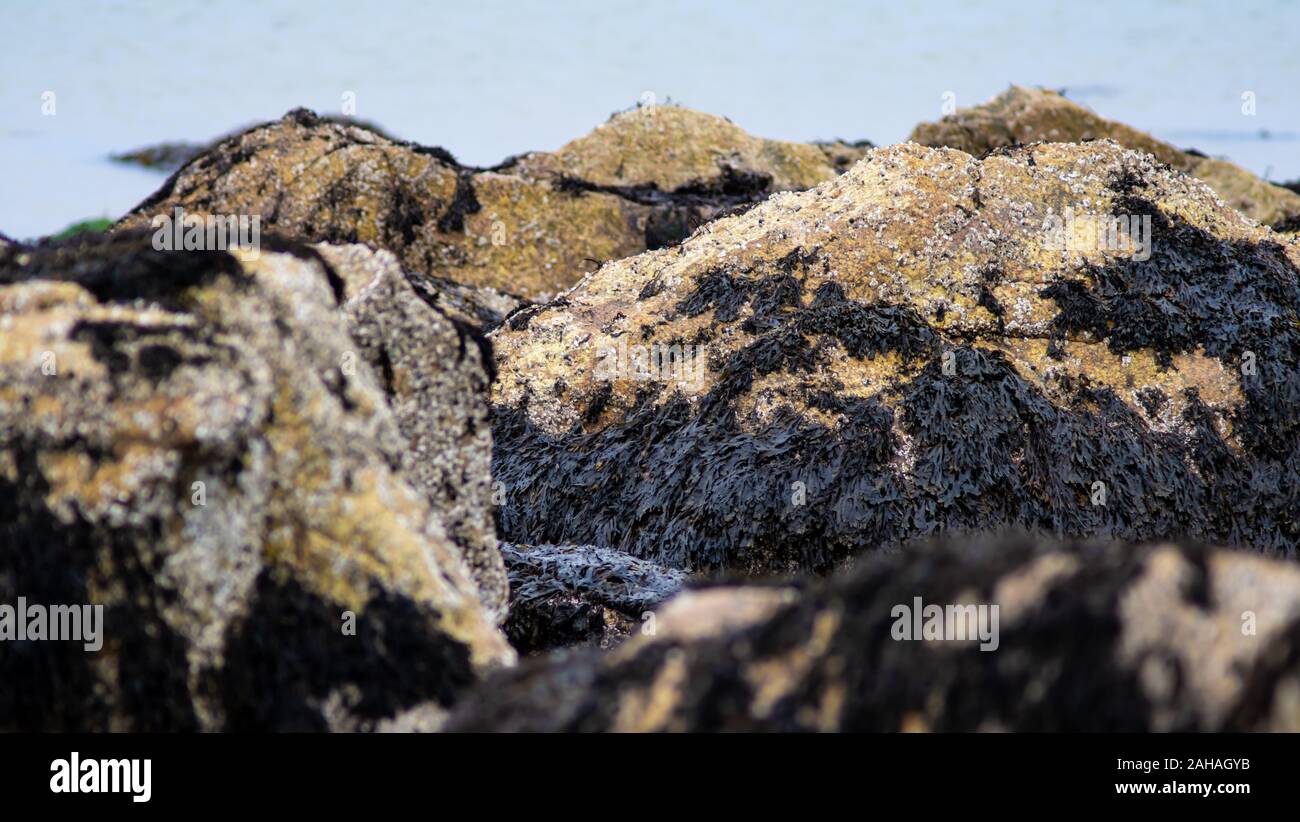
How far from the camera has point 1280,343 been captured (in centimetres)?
1252

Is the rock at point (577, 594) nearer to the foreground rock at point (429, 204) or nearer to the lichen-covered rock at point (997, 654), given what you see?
the lichen-covered rock at point (997, 654)

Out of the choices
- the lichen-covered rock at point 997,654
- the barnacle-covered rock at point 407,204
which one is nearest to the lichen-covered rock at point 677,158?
the barnacle-covered rock at point 407,204

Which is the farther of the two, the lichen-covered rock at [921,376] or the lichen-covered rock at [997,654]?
the lichen-covered rock at [921,376]

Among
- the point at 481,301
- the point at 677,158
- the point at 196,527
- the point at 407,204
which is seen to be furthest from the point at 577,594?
the point at 677,158

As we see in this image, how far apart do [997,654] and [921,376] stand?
29.0 ft

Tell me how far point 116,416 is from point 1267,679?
3.59 meters

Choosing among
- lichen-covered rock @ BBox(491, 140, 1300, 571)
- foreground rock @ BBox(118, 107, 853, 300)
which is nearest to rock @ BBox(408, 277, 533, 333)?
foreground rock @ BBox(118, 107, 853, 300)

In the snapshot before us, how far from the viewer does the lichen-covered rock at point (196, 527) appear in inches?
158

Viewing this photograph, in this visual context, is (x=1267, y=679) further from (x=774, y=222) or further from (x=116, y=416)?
(x=774, y=222)

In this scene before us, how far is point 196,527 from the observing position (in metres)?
4.04

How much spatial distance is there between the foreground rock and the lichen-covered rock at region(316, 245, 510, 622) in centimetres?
1485

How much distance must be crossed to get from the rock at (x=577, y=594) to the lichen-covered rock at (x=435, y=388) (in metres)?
1.45

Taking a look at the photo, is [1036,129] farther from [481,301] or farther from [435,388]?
[435,388]
